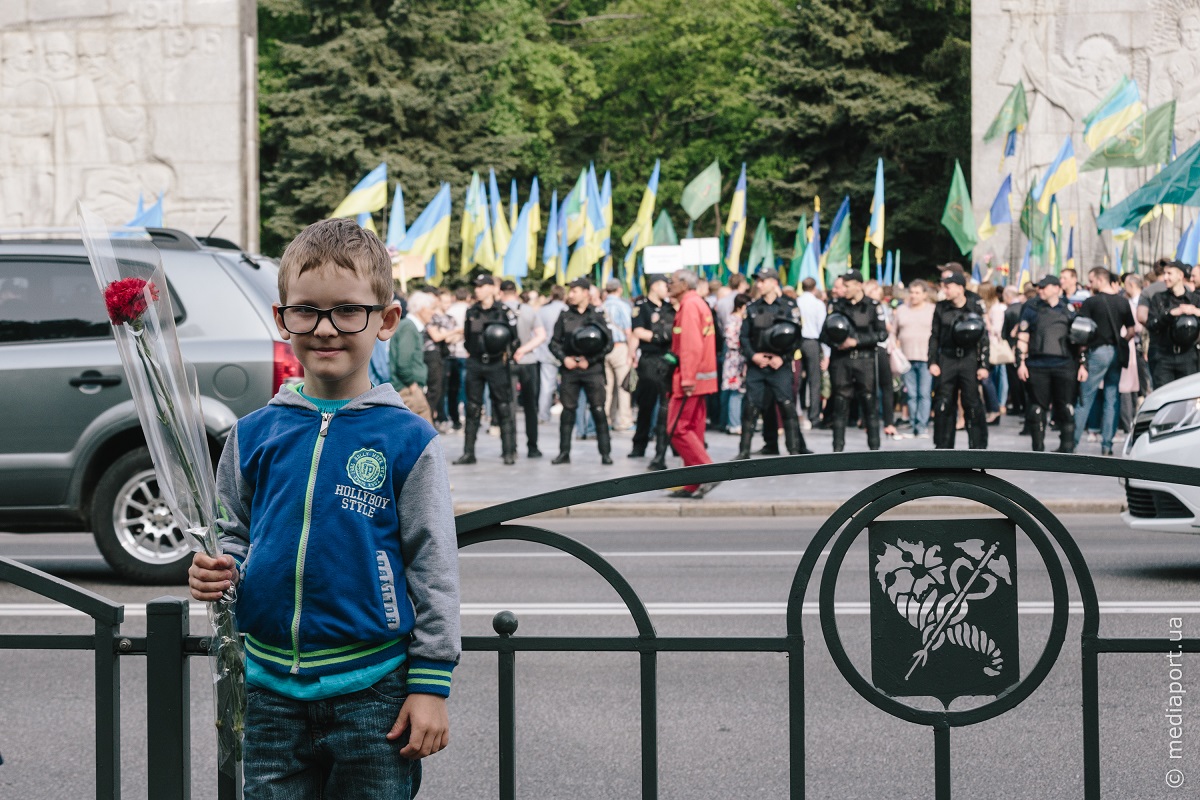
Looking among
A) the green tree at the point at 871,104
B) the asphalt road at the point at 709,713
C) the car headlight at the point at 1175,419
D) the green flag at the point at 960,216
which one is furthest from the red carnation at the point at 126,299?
the green tree at the point at 871,104

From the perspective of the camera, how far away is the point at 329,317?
8.02ft

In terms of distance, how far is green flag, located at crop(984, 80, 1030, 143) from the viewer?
1053 inches

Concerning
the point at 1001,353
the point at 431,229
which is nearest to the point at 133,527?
the point at 1001,353

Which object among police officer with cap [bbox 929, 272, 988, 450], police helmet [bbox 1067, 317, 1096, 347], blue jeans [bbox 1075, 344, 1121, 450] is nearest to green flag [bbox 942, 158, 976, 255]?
blue jeans [bbox 1075, 344, 1121, 450]

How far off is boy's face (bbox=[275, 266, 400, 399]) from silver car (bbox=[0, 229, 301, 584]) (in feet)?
19.3

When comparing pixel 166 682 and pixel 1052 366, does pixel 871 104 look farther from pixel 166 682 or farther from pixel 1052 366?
pixel 166 682

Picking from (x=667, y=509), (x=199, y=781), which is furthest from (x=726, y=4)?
(x=199, y=781)

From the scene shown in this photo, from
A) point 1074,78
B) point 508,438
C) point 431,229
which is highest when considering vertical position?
point 1074,78

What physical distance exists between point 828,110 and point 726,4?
28.1 ft

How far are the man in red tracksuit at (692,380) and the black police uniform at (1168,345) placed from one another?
5034 millimetres

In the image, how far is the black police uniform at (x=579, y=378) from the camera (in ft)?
50.9

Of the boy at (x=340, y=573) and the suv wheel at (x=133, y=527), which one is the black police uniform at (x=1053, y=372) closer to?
the suv wheel at (x=133, y=527)

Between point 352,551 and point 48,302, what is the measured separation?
6735mm

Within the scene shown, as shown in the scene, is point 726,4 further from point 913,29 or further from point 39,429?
point 39,429
